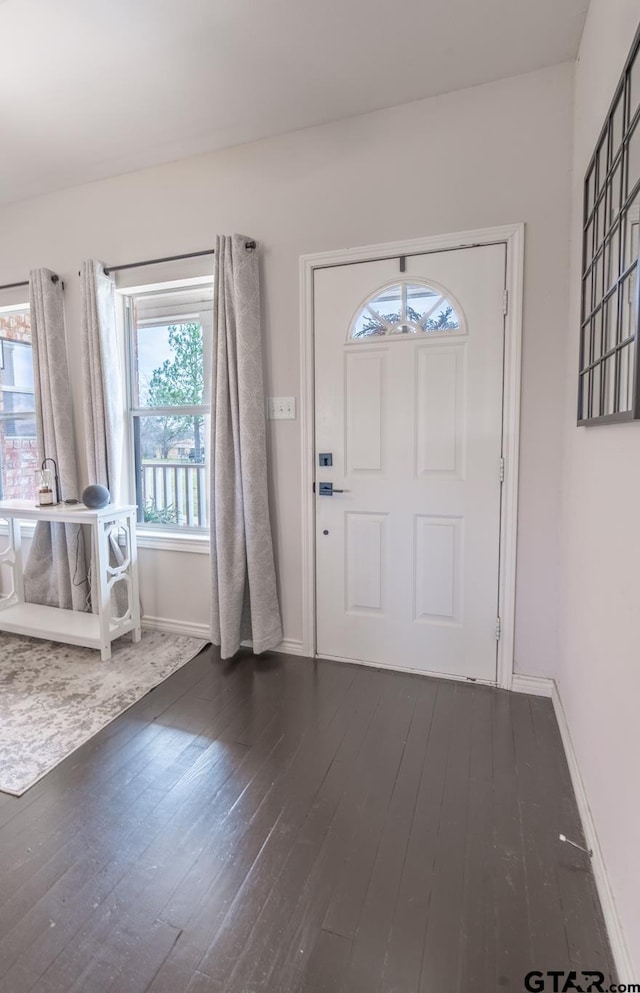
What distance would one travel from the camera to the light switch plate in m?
2.55

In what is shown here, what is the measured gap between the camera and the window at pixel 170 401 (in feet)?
9.41

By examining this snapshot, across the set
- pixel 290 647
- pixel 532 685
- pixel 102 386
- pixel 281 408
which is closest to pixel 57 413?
pixel 102 386


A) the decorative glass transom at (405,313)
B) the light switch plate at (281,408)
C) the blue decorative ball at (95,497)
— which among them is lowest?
the blue decorative ball at (95,497)

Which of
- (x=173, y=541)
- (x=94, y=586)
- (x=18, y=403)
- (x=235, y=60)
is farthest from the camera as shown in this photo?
(x=18, y=403)

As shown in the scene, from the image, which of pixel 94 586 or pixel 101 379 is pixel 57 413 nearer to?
pixel 101 379

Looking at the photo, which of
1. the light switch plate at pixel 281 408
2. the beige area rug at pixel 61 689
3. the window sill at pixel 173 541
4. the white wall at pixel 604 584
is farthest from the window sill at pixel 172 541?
the white wall at pixel 604 584

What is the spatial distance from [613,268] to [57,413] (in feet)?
9.79

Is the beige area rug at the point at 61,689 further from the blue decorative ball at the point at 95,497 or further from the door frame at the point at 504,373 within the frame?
the door frame at the point at 504,373

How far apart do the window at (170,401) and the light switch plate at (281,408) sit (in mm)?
449

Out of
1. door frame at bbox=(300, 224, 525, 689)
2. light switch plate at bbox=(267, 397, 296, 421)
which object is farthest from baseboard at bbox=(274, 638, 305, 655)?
light switch plate at bbox=(267, 397, 296, 421)

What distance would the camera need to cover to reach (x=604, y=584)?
135 centimetres

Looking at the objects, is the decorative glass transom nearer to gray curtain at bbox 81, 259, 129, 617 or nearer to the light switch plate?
the light switch plate

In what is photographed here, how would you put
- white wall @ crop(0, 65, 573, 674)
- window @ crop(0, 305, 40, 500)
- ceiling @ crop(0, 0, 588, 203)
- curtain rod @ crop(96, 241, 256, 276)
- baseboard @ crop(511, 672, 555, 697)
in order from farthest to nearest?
window @ crop(0, 305, 40, 500) < curtain rod @ crop(96, 241, 256, 276) < baseboard @ crop(511, 672, 555, 697) < white wall @ crop(0, 65, 573, 674) < ceiling @ crop(0, 0, 588, 203)

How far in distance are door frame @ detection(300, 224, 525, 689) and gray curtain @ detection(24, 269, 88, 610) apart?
5.15 feet
